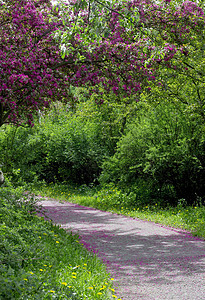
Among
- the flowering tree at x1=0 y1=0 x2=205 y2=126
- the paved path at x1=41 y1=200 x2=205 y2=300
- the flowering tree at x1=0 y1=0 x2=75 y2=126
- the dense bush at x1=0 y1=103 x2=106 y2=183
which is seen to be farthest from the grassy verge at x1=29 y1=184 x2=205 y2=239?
the flowering tree at x1=0 y1=0 x2=205 y2=126

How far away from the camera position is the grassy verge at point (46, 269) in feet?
12.7

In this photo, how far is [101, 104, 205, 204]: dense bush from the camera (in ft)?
38.2

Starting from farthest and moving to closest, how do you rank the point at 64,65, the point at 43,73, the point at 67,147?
the point at 67,147
the point at 64,65
the point at 43,73

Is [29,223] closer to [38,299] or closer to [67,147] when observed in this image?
[38,299]

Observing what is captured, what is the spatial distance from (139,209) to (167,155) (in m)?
1.98

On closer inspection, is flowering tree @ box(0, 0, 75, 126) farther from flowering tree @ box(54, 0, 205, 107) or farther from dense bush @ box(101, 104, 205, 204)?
dense bush @ box(101, 104, 205, 204)

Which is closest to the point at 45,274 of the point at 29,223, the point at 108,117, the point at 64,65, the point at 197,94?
the point at 29,223

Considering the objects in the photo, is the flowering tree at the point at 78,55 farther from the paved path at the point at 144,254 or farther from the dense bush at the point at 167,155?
the paved path at the point at 144,254

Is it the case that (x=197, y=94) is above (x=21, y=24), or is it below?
below

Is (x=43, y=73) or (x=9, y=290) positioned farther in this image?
(x=43, y=73)

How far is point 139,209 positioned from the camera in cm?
1189

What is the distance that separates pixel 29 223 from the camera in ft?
22.7

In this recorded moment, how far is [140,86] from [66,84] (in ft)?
7.08

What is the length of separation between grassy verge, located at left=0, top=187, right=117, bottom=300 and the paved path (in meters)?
0.37
